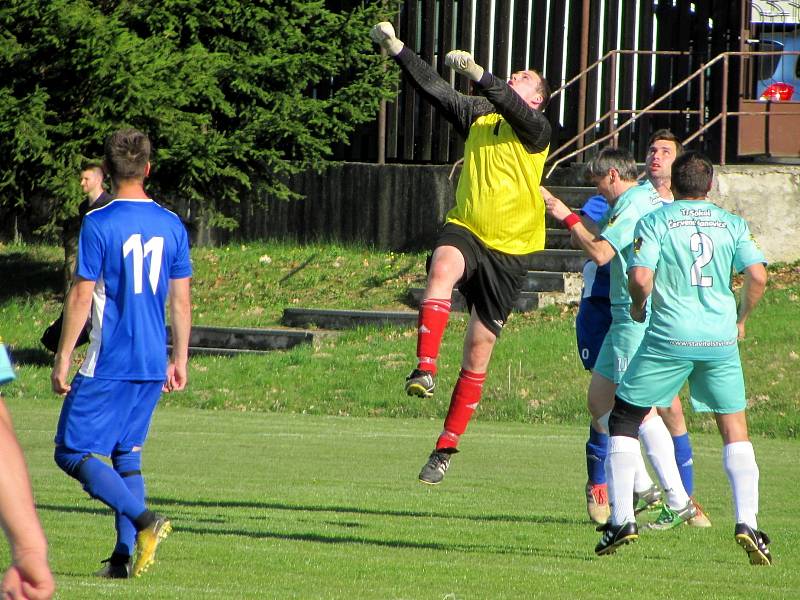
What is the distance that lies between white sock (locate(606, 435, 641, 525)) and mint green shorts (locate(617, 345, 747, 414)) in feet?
0.79

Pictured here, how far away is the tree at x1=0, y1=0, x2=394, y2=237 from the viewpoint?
19.7 metres

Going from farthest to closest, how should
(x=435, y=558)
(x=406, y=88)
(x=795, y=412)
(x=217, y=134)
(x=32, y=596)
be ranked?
(x=406, y=88) → (x=217, y=134) → (x=795, y=412) → (x=435, y=558) → (x=32, y=596)

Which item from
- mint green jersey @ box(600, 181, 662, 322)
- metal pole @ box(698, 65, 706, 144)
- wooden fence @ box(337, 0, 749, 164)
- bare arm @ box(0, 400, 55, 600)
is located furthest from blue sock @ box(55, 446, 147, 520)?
wooden fence @ box(337, 0, 749, 164)

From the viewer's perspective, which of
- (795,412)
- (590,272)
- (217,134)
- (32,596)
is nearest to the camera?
(32,596)

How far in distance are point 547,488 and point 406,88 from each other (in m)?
15.3

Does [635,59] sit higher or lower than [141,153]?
higher

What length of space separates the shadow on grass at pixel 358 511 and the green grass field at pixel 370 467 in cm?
3

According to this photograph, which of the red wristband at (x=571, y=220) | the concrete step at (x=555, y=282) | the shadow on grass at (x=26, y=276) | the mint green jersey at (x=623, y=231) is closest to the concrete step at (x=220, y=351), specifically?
the concrete step at (x=555, y=282)

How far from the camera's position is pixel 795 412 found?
51.6ft

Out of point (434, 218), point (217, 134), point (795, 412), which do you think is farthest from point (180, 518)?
point (434, 218)

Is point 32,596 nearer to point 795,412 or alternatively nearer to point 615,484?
point 615,484

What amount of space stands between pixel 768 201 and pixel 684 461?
12.6 m

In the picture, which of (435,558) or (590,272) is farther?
(590,272)

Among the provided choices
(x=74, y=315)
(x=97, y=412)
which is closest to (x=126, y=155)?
(x=74, y=315)
